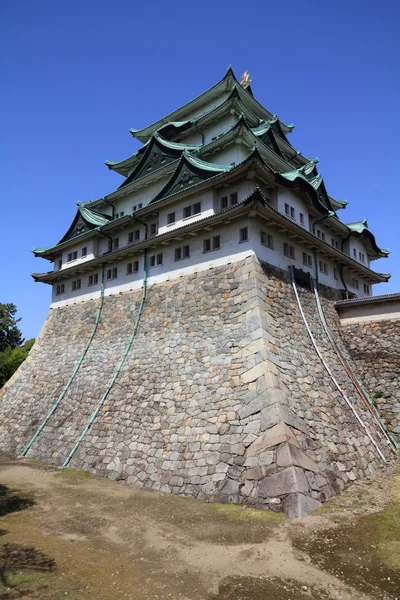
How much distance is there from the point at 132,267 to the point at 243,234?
948 cm

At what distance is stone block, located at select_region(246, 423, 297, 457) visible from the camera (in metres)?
13.8

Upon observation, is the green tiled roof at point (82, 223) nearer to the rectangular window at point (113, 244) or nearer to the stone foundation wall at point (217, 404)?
the rectangular window at point (113, 244)

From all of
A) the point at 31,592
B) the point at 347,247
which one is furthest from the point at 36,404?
the point at 347,247

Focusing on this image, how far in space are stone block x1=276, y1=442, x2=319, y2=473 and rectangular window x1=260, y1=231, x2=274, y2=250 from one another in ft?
35.3

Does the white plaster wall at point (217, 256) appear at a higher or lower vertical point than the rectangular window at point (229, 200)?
lower

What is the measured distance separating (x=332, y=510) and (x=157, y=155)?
25598 mm

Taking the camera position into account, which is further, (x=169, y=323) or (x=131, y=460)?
(x=169, y=323)

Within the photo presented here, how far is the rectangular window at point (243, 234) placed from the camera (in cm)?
1984

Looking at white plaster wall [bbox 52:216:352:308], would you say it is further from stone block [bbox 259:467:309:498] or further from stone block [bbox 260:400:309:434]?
stone block [bbox 259:467:309:498]

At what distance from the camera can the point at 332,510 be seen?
12391 millimetres

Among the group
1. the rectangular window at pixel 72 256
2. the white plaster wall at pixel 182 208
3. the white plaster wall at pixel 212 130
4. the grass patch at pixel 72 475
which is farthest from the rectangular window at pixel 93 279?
the grass patch at pixel 72 475

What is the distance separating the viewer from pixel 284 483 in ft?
41.6

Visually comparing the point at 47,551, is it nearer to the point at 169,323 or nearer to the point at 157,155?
the point at 169,323

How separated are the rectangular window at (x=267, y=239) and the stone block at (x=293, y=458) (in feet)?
35.3
